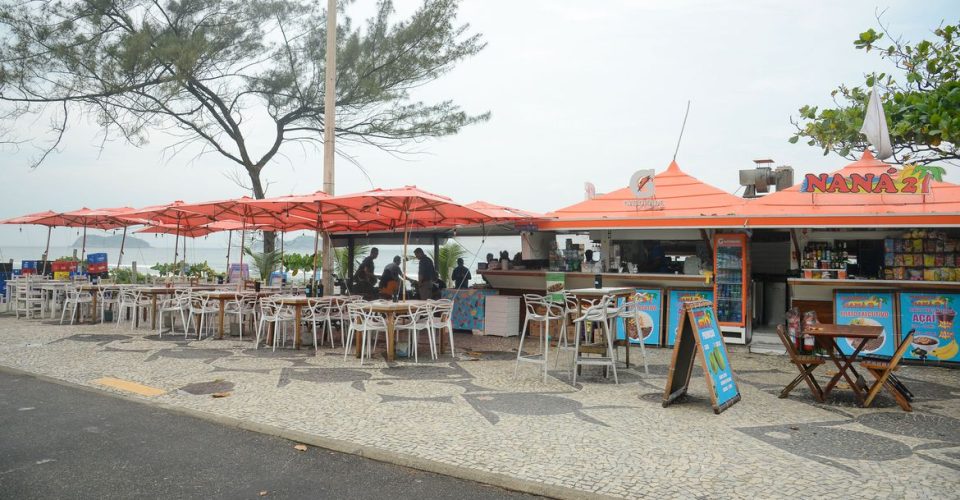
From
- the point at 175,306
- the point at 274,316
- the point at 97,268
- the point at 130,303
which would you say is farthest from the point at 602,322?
the point at 97,268

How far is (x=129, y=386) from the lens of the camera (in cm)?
704

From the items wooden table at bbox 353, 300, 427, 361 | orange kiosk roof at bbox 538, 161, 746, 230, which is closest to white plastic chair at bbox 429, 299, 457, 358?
wooden table at bbox 353, 300, 427, 361

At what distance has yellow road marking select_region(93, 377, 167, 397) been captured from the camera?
6.76 meters

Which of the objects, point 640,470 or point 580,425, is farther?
point 580,425

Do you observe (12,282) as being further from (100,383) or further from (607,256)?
(607,256)

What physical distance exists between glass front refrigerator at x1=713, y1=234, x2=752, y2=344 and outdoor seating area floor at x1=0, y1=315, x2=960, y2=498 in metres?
1.20

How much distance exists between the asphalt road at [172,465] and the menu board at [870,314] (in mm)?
7726

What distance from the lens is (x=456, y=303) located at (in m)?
13.0

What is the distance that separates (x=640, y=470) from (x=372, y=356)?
5.80m

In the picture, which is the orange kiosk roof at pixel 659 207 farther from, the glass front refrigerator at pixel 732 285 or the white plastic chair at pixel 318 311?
the white plastic chair at pixel 318 311

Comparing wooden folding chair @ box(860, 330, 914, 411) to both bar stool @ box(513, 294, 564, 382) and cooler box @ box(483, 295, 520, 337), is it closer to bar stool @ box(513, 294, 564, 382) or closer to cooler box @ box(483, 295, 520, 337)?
bar stool @ box(513, 294, 564, 382)

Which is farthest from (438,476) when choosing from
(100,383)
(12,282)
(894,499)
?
(12,282)

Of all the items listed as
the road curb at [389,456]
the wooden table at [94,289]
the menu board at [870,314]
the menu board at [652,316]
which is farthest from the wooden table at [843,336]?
the wooden table at [94,289]

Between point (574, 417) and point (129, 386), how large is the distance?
15.7 feet
